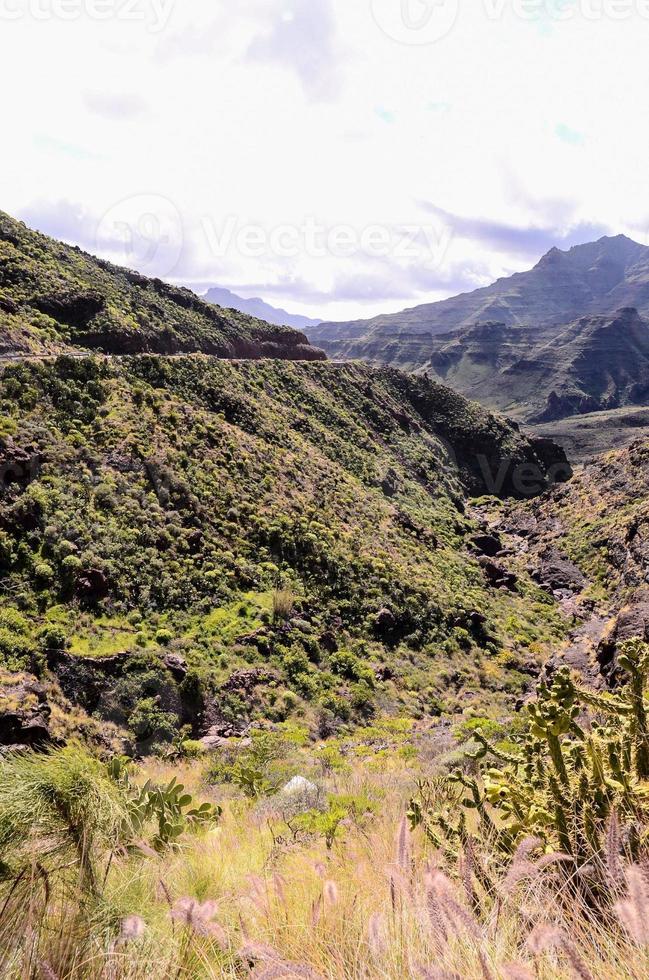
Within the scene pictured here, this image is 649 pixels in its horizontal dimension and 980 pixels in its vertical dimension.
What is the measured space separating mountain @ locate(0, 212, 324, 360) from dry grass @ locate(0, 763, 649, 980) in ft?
93.7

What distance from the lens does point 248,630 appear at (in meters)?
20.8

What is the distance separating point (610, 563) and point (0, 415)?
1533 inches

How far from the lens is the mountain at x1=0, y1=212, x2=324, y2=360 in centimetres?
2984

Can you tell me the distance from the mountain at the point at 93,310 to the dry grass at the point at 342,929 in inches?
1124

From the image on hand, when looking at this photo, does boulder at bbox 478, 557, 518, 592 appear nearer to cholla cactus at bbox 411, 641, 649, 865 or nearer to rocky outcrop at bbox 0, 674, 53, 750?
rocky outcrop at bbox 0, 674, 53, 750

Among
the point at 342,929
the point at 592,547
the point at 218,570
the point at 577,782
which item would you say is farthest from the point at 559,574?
the point at 342,929

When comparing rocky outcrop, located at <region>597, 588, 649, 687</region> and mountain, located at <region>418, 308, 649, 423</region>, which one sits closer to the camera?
rocky outcrop, located at <region>597, 588, 649, 687</region>

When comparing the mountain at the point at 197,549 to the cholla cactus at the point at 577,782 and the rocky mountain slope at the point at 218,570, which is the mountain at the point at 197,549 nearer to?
the rocky mountain slope at the point at 218,570

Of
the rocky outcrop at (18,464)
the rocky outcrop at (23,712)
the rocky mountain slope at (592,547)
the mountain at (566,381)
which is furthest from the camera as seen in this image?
the mountain at (566,381)

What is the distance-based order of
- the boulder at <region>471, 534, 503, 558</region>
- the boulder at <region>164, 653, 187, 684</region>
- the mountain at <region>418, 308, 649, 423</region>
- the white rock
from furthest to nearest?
the mountain at <region>418, 308, 649, 423</region> < the boulder at <region>471, 534, 503, 558</region> < the boulder at <region>164, 653, 187, 684</region> < the white rock

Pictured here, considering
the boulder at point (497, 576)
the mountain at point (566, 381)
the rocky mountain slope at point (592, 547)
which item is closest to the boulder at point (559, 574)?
the rocky mountain slope at point (592, 547)

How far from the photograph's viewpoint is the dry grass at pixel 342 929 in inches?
73.6

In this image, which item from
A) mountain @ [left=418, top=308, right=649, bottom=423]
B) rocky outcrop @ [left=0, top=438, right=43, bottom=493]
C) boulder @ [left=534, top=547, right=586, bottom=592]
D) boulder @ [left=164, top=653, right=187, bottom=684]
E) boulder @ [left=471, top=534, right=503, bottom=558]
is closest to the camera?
boulder @ [left=164, top=653, right=187, bottom=684]

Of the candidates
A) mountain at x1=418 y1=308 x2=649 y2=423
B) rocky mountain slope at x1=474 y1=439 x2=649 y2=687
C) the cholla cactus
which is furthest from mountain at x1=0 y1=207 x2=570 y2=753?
mountain at x1=418 y1=308 x2=649 y2=423
